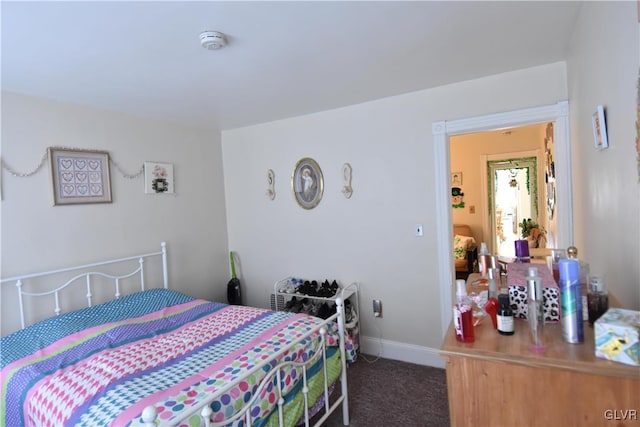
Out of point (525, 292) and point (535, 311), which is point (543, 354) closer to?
point (535, 311)

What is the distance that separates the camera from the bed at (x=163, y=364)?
4.68 ft

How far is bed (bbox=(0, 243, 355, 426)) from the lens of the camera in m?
1.43

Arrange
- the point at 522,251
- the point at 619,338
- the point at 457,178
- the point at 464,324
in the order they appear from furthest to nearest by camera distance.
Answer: the point at 457,178, the point at 522,251, the point at 464,324, the point at 619,338

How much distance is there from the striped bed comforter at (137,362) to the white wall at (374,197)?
107 cm

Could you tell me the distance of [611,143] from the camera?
4.27ft

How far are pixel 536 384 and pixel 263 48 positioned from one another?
1.92 m

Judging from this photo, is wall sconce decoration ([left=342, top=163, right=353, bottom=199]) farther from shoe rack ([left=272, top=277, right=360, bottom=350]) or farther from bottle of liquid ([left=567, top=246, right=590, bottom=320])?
bottle of liquid ([left=567, top=246, right=590, bottom=320])

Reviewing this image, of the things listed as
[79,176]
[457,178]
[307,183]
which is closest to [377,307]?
[307,183]

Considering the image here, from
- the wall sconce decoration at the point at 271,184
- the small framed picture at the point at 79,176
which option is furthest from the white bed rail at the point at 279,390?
the small framed picture at the point at 79,176

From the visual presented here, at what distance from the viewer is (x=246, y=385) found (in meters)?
1.54

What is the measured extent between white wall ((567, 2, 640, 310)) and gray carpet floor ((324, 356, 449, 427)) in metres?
1.36

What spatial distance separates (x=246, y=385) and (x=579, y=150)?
222cm

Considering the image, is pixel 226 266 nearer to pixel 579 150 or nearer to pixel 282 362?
pixel 282 362

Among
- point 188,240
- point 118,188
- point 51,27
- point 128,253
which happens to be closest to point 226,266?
point 188,240
